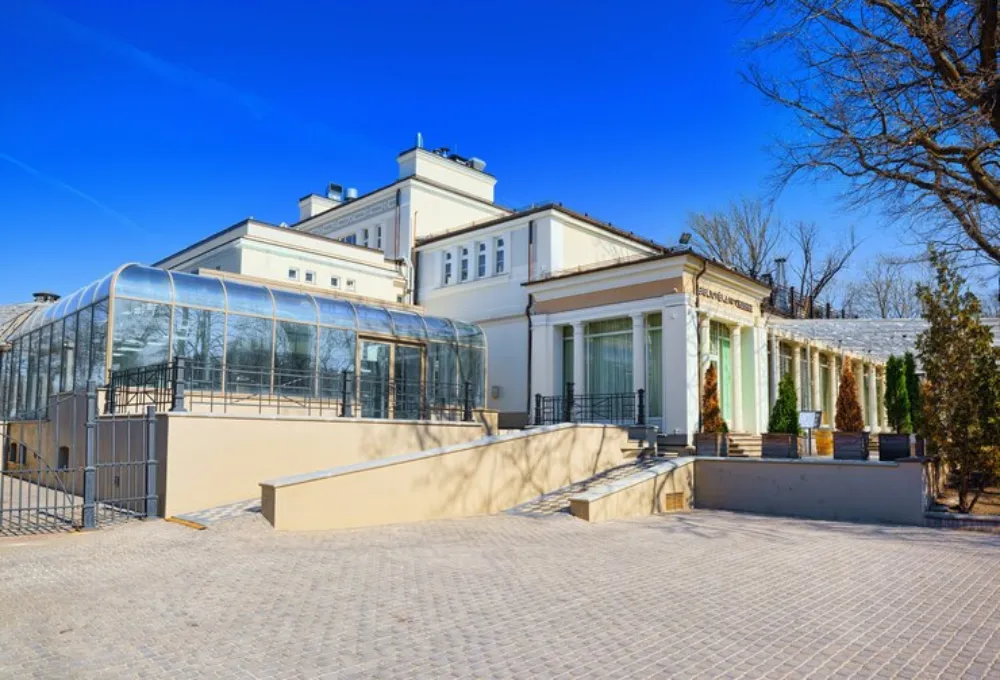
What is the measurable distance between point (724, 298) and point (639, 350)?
9.97 ft

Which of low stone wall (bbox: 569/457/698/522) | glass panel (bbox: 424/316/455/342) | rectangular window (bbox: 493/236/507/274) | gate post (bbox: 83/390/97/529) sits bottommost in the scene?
low stone wall (bbox: 569/457/698/522)

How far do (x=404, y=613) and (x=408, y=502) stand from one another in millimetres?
6373

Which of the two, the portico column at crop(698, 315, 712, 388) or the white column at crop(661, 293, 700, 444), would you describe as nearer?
the white column at crop(661, 293, 700, 444)

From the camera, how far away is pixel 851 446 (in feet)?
50.5

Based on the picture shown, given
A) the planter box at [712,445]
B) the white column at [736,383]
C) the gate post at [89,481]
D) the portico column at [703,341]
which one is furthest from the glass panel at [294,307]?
the white column at [736,383]

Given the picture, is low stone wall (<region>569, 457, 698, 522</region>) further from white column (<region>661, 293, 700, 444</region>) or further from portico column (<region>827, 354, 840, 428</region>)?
portico column (<region>827, 354, 840, 428</region>)

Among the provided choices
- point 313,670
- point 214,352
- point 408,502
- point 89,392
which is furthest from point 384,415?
point 313,670

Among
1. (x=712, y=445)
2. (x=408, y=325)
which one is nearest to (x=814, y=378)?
(x=712, y=445)

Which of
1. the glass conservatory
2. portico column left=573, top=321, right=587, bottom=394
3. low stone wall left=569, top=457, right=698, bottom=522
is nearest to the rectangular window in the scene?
the glass conservatory

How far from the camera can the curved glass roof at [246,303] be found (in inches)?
648

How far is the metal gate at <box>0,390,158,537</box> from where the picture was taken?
11123mm

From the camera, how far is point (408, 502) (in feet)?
42.7

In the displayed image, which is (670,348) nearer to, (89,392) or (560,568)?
(560,568)

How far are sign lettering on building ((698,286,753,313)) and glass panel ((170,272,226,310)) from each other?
1215 cm
